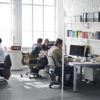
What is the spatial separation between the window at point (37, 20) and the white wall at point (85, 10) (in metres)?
1.25

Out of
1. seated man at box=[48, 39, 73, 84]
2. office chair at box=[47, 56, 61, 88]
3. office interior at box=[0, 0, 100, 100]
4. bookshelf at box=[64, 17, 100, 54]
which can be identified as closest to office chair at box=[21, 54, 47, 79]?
office interior at box=[0, 0, 100, 100]

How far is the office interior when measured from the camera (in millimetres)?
6785

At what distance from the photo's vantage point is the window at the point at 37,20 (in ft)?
36.3

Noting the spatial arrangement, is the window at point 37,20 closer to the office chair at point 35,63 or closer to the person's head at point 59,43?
the office chair at point 35,63

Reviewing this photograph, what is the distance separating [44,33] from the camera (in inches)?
449

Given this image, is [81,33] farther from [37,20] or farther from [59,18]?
[37,20]

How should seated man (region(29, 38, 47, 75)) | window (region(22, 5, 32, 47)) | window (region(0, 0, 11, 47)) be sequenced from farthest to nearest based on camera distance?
window (region(22, 5, 32, 47)) → window (region(0, 0, 11, 47)) → seated man (region(29, 38, 47, 75))

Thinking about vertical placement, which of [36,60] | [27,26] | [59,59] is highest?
[27,26]

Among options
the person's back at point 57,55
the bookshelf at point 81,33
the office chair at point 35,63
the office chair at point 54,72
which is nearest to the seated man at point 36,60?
the office chair at point 35,63

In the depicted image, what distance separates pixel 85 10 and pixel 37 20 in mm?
2769

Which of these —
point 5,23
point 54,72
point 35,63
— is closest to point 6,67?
point 35,63

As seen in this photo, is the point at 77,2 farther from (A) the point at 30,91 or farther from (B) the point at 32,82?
(A) the point at 30,91

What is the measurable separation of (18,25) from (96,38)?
10.6ft

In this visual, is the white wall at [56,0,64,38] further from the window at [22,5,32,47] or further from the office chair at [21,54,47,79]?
the office chair at [21,54,47,79]
